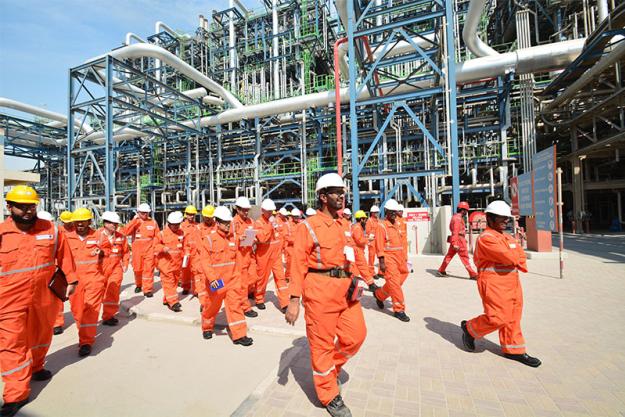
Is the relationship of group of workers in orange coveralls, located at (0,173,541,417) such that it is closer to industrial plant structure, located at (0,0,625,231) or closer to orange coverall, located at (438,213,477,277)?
orange coverall, located at (438,213,477,277)

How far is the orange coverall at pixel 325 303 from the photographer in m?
2.42

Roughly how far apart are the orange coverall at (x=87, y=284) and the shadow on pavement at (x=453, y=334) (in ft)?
14.8

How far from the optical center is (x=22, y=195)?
276 cm

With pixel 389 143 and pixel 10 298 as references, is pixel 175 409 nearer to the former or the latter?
pixel 10 298

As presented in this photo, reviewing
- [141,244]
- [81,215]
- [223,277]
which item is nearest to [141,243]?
[141,244]

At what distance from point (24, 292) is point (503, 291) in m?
4.77

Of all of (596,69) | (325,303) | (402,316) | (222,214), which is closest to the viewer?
(325,303)

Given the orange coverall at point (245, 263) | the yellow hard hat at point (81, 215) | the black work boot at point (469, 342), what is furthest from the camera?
the orange coverall at point (245, 263)

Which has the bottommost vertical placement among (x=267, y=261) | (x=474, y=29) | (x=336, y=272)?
(x=267, y=261)

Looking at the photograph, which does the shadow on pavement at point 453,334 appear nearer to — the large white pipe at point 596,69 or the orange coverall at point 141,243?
the orange coverall at point 141,243

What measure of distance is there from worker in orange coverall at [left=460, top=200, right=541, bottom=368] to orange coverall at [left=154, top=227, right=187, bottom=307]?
4902mm

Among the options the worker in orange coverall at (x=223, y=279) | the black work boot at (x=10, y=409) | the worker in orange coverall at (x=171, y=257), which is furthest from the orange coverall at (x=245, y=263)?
the black work boot at (x=10, y=409)

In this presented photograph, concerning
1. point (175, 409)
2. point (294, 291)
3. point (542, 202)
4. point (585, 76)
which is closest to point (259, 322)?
point (175, 409)

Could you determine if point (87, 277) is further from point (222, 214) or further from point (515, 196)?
point (515, 196)
